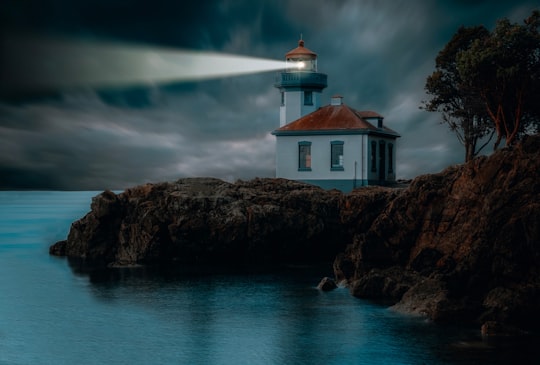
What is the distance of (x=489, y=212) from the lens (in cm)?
2133

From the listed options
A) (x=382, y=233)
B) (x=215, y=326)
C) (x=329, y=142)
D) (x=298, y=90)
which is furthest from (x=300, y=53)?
(x=215, y=326)

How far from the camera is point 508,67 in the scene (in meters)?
32.5

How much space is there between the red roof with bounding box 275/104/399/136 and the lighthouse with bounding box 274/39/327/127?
1443mm

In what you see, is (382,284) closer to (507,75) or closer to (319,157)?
(507,75)

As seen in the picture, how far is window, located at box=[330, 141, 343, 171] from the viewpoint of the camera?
139 ft

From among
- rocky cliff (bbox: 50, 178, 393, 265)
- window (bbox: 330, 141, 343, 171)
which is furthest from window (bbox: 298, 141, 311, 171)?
rocky cliff (bbox: 50, 178, 393, 265)

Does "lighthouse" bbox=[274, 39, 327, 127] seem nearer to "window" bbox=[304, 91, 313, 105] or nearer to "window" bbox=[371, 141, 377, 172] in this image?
"window" bbox=[304, 91, 313, 105]

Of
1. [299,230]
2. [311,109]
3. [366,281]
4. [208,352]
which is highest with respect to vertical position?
[311,109]

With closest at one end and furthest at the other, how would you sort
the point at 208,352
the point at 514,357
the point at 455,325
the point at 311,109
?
the point at 514,357
the point at 208,352
the point at 455,325
the point at 311,109

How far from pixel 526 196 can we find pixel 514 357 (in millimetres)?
5829

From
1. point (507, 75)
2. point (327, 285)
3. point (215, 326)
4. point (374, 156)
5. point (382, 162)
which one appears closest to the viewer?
point (215, 326)

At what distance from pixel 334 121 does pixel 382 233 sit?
18.1 meters

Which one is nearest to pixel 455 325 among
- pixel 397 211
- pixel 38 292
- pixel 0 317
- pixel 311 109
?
pixel 397 211

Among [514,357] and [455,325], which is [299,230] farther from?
[514,357]
